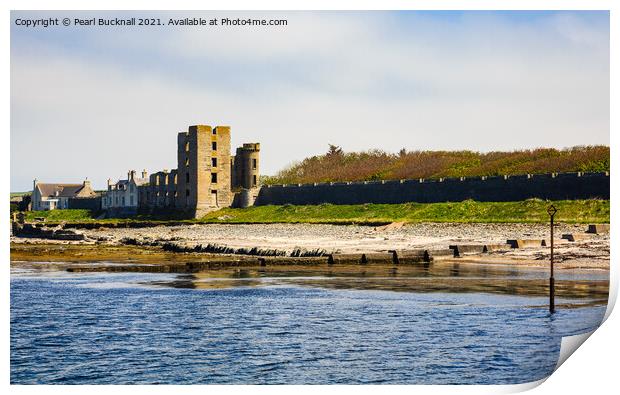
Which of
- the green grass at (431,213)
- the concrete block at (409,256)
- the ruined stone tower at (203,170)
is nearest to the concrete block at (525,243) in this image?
the green grass at (431,213)

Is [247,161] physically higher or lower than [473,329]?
higher

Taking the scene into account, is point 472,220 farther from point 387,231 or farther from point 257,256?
point 257,256

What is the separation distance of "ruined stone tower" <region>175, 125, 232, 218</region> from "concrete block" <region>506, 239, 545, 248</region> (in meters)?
30.5

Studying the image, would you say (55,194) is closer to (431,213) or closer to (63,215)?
(63,215)

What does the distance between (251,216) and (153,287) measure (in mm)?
28221

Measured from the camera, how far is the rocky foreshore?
26.7 meters

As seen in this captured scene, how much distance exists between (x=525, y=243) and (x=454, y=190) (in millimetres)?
13214

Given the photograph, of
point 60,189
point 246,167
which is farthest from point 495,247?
point 60,189

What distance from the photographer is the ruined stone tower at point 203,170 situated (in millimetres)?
57406

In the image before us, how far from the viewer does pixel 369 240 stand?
3388 centimetres

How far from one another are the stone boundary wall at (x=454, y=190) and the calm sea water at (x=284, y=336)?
1646 centimetres

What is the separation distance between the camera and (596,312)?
1692cm

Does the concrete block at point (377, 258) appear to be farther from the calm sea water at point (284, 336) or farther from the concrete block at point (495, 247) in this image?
the calm sea water at point (284, 336)
